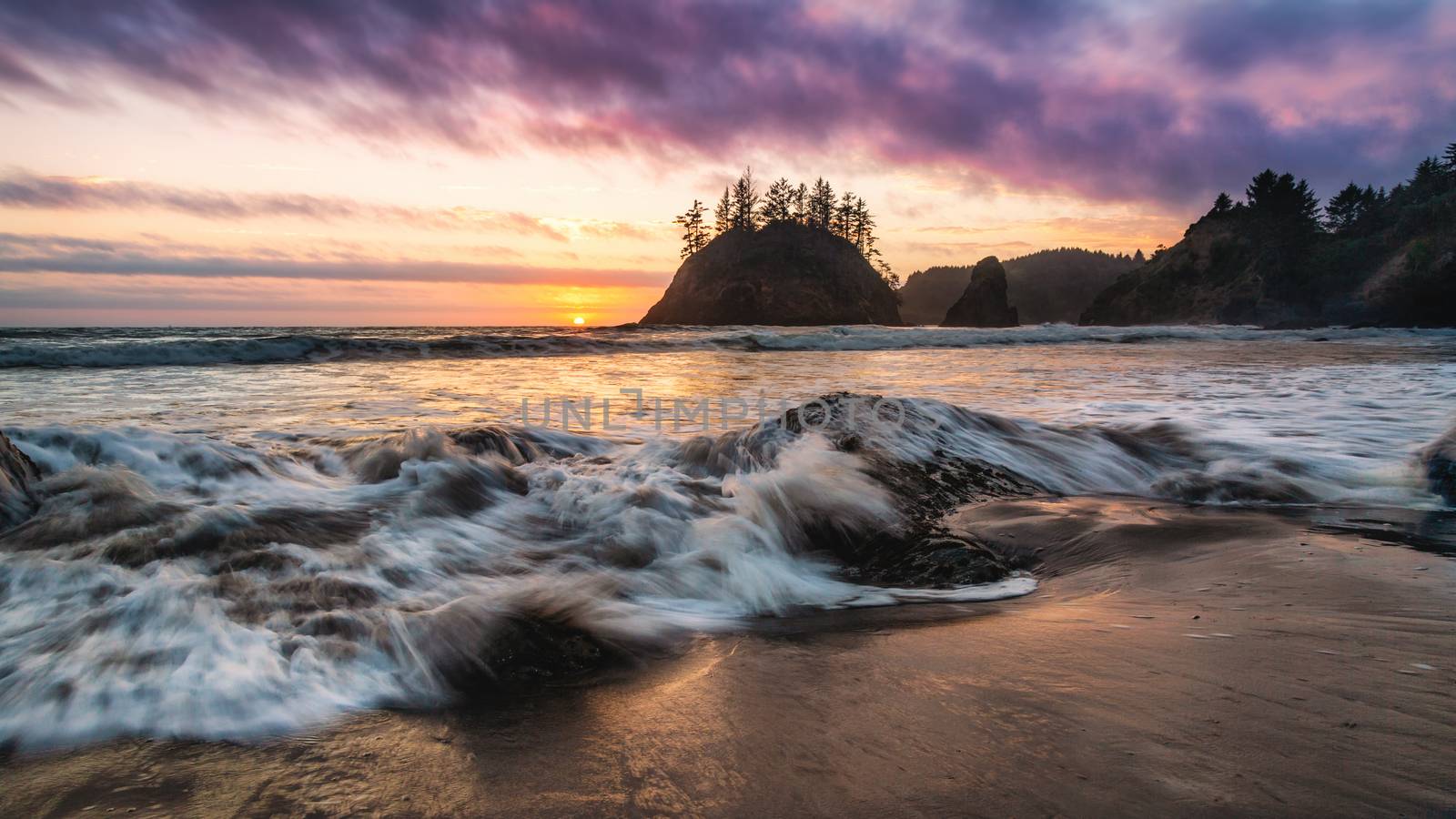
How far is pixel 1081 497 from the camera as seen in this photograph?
4242 millimetres

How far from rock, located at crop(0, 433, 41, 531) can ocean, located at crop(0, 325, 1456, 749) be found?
10cm

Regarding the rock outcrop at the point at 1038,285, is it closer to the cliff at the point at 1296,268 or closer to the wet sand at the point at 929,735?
the cliff at the point at 1296,268

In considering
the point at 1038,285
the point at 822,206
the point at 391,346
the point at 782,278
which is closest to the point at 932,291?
the point at 1038,285

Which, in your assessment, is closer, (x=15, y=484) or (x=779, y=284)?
(x=15, y=484)

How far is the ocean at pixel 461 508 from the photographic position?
1942 millimetres

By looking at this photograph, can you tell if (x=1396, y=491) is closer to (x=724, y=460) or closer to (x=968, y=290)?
(x=724, y=460)

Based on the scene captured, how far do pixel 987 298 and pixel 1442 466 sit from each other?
65.3 metres

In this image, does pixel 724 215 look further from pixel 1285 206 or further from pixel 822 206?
pixel 1285 206

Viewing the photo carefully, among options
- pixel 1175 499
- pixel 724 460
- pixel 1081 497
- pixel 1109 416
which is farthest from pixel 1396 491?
pixel 724 460

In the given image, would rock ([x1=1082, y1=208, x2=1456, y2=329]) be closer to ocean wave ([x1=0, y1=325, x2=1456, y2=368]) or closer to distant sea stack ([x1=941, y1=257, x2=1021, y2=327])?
distant sea stack ([x1=941, y1=257, x2=1021, y2=327])

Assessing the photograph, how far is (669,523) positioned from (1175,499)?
309cm

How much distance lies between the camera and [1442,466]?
Answer: 13.1ft

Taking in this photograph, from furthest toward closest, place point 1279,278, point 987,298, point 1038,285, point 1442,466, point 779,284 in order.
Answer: point 1038,285
point 779,284
point 987,298
point 1279,278
point 1442,466

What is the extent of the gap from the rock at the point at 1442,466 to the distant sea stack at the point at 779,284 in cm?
5956
